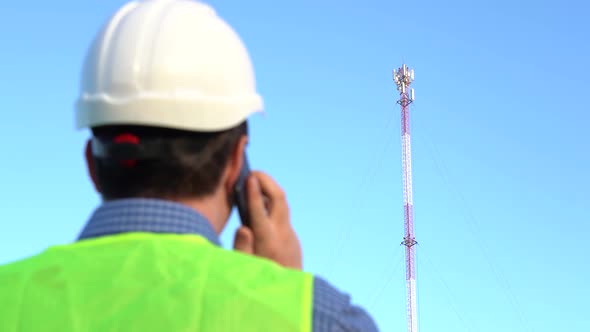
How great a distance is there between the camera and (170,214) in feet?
6.48

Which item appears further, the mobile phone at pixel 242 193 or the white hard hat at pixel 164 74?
the mobile phone at pixel 242 193

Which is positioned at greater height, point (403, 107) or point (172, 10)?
point (403, 107)

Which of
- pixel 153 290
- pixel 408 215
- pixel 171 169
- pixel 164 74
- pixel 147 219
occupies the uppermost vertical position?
pixel 408 215

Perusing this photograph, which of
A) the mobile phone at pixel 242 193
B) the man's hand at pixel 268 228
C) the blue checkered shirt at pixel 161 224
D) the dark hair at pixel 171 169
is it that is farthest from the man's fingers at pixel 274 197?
the blue checkered shirt at pixel 161 224

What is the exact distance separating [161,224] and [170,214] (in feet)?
0.09

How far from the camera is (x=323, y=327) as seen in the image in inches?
71.1

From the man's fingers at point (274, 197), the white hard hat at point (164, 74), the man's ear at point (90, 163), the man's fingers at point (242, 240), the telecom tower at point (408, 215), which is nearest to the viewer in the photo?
the white hard hat at point (164, 74)

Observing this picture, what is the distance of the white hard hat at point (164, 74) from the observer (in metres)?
2.16

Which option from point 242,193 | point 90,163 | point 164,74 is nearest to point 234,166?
point 242,193

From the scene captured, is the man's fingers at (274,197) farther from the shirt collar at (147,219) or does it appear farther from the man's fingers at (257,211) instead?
the shirt collar at (147,219)

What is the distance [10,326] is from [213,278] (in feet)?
1.42

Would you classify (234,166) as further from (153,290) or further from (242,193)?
(153,290)

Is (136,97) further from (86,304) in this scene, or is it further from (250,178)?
(86,304)

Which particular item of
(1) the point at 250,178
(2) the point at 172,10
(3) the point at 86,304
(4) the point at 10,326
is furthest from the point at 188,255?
(2) the point at 172,10
